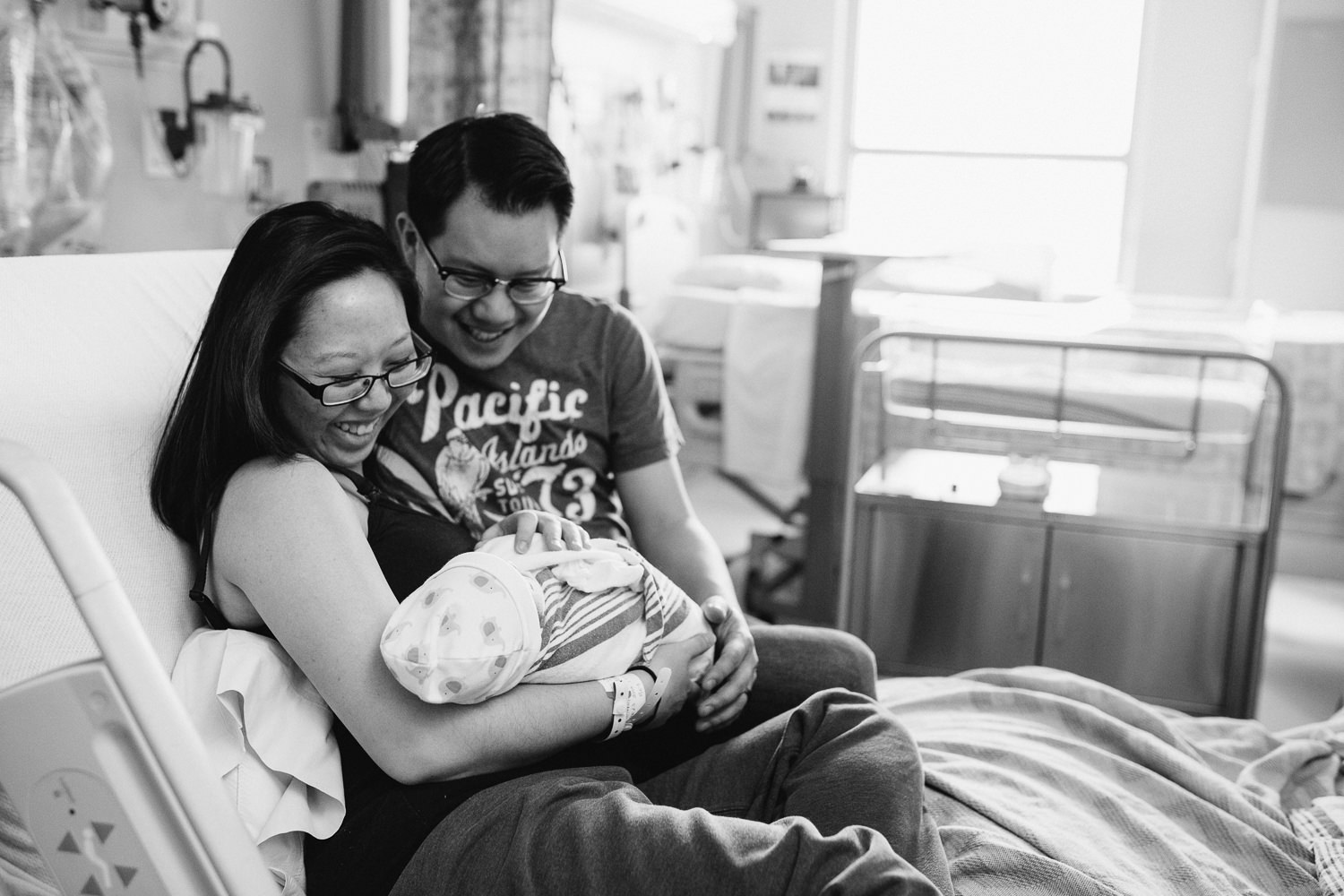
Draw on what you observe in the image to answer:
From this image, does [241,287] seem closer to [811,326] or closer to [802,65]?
[811,326]

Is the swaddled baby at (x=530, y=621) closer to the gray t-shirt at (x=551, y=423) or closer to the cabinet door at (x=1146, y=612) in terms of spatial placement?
the gray t-shirt at (x=551, y=423)

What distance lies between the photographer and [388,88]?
8.86 feet

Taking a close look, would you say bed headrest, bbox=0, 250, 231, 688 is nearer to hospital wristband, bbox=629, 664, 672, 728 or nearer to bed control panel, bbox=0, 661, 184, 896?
bed control panel, bbox=0, 661, 184, 896

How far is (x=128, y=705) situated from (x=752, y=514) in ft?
12.2

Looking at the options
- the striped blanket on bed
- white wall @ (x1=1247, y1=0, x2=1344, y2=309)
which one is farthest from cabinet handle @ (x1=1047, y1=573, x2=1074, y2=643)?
white wall @ (x1=1247, y1=0, x2=1344, y2=309)

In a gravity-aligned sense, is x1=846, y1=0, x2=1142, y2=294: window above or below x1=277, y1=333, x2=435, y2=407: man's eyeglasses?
above

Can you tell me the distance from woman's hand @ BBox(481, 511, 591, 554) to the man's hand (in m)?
0.20

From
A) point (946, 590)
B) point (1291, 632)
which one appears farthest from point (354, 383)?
point (1291, 632)

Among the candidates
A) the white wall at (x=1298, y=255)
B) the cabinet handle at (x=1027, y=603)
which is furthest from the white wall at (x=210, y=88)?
the white wall at (x=1298, y=255)

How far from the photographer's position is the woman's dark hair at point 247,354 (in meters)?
1.11

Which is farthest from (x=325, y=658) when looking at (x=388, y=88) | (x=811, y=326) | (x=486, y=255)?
(x=811, y=326)

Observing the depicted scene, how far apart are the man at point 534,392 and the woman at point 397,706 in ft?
0.55

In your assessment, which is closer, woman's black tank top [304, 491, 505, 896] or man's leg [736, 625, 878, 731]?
woman's black tank top [304, 491, 505, 896]

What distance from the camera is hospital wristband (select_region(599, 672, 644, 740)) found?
1152 millimetres
